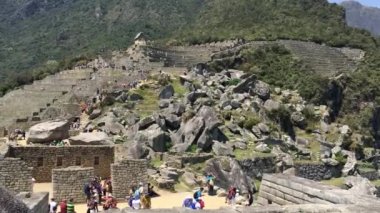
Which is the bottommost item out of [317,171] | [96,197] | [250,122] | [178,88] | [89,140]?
[317,171]

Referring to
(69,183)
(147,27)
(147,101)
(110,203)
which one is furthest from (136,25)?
(110,203)

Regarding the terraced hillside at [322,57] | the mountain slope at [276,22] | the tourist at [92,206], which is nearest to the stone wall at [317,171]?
the tourist at [92,206]

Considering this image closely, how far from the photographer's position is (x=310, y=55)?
7331 centimetres

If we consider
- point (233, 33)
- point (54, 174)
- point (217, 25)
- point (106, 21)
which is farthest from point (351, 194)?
point (106, 21)

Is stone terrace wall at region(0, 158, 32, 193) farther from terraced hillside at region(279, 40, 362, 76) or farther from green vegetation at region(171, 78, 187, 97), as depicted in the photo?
terraced hillside at region(279, 40, 362, 76)

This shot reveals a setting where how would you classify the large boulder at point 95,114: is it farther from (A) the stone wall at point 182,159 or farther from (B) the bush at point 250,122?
(A) the stone wall at point 182,159

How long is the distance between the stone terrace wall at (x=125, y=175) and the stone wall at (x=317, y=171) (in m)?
13.1

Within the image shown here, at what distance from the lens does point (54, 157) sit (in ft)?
67.8

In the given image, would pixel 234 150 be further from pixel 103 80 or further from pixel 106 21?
pixel 106 21

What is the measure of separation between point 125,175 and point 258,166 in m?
11.3

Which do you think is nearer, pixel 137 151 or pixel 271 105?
pixel 137 151

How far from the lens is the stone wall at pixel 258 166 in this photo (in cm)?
2800

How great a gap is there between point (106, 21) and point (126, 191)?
129209mm

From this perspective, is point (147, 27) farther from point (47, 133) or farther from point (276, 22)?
point (47, 133)
